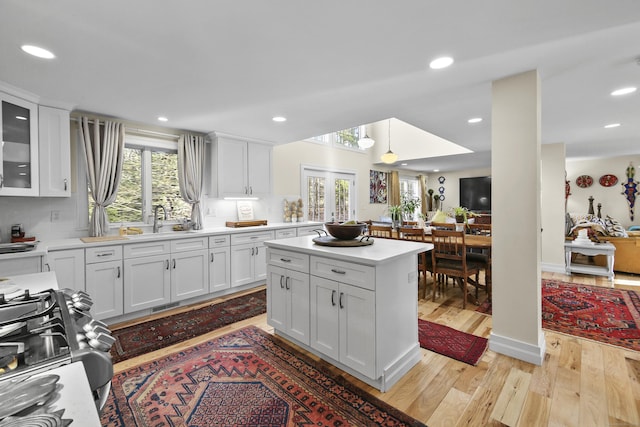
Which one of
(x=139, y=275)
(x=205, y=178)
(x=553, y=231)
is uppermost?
(x=205, y=178)

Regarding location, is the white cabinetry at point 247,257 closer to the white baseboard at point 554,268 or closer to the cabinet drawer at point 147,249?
the cabinet drawer at point 147,249

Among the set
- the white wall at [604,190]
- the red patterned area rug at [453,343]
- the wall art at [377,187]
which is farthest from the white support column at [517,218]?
the white wall at [604,190]

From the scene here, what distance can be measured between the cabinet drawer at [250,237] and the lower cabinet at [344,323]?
6.83ft

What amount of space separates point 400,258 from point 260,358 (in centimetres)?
142

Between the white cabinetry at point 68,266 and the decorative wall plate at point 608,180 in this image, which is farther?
the decorative wall plate at point 608,180

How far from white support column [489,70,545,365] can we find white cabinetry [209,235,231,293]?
10.3ft

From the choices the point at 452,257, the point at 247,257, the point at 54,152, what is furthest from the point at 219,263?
the point at 452,257

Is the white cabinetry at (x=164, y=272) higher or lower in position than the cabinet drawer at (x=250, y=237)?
lower

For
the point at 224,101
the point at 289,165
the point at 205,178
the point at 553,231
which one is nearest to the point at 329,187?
the point at 289,165

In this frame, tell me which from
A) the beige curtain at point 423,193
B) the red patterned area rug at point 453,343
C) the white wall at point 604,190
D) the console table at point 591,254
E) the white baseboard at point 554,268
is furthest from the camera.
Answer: the beige curtain at point 423,193

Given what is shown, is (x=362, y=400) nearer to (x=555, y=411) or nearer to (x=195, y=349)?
(x=555, y=411)

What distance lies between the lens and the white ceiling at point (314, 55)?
154 centimetres

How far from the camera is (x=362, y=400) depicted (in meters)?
1.86

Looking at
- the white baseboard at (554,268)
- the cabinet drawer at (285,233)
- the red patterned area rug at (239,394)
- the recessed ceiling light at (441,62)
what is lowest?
the red patterned area rug at (239,394)
